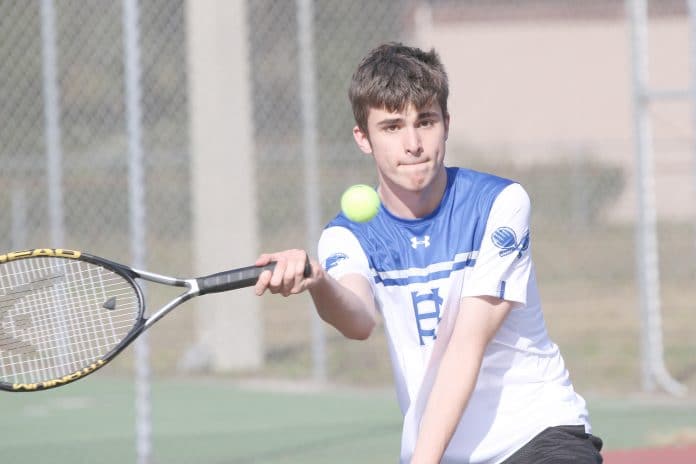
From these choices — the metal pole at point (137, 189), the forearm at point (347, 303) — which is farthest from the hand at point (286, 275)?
the metal pole at point (137, 189)

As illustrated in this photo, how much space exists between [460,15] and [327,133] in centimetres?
602

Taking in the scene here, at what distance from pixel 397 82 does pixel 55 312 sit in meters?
1.35

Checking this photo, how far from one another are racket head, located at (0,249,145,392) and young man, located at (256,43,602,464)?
72cm

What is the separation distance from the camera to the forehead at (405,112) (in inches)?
138

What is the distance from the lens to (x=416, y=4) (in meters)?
12.3

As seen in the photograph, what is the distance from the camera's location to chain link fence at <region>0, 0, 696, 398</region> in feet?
33.0

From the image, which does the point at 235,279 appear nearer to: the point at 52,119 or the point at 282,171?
the point at 52,119

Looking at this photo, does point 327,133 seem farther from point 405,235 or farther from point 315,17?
point 405,235

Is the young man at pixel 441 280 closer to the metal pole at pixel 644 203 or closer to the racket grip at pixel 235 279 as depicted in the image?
the racket grip at pixel 235 279

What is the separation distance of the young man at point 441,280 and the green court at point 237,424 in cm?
334

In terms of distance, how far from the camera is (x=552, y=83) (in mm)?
18625

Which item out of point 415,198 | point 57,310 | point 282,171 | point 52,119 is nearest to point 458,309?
point 415,198

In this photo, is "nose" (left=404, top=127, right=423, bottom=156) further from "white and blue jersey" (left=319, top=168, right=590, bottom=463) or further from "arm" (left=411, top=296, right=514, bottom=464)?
"arm" (left=411, top=296, right=514, bottom=464)

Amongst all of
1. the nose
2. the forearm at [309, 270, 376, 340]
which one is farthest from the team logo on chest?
the nose
